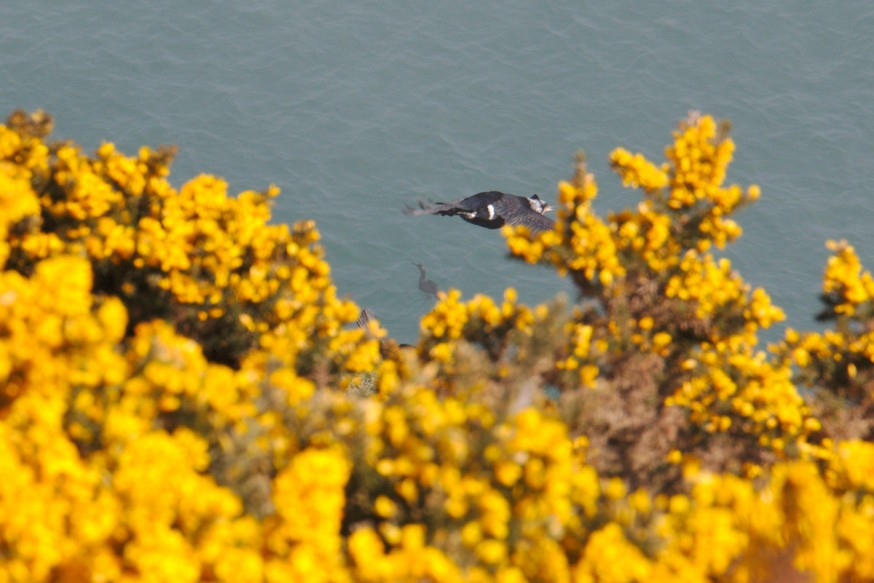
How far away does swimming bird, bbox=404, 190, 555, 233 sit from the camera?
18531mm

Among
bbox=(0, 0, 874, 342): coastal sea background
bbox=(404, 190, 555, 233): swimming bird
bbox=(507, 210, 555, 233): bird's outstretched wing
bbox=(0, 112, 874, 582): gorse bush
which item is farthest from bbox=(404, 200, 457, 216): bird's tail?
bbox=(0, 0, 874, 342): coastal sea background

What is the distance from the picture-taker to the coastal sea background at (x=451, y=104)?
2947cm

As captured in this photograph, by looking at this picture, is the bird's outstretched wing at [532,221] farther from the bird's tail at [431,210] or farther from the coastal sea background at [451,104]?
the coastal sea background at [451,104]

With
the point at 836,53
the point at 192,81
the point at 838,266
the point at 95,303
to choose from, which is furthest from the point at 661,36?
the point at 95,303

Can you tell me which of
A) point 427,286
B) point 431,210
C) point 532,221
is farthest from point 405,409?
point 427,286

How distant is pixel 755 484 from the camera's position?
9.82 meters

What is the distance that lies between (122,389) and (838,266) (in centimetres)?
700

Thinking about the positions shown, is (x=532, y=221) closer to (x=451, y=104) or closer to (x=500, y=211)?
(x=500, y=211)

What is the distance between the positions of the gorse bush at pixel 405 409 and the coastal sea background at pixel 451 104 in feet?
53.6

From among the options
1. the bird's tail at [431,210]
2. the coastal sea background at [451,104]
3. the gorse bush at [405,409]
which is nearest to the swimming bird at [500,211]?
the bird's tail at [431,210]

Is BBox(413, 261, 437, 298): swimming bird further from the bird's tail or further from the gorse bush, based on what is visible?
the gorse bush

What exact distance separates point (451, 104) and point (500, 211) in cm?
1524

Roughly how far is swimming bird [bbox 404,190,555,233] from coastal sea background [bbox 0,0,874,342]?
8313 millimetres

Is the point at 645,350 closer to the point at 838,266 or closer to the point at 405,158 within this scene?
the point at 838,266
